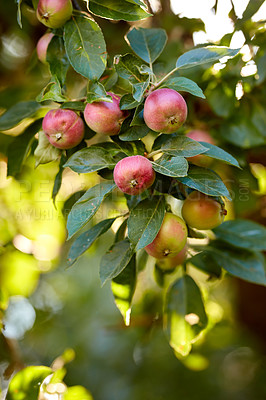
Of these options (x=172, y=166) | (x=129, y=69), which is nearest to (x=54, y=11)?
(x=129, y=69)

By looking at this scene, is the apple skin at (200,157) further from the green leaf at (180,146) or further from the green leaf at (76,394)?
the green leaf at (76,394)

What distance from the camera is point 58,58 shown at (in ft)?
A: 3.00

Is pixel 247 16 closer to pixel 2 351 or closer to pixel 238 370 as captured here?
A: pixel 2 351

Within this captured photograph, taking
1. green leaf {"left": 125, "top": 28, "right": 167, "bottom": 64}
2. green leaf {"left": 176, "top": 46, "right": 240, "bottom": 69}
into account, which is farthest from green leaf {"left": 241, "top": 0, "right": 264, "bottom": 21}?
green leaf {"left": 176, "top": 46, "right": 240, "bottom": 69}

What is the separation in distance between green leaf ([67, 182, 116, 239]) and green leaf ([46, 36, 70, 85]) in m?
0.30

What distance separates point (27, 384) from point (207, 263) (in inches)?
22.0

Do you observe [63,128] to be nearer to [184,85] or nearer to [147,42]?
[184,85]

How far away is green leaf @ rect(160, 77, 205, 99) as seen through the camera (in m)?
0.73

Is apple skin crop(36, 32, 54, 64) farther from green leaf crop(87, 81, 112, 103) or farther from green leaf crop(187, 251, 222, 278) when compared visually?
green leaf crop(187, 251, 222, 278)

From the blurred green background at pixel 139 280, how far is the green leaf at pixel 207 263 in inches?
7.6

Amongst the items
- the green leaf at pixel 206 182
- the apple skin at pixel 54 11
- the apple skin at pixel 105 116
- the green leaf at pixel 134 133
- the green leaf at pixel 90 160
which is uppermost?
the apple skin at pixel 54 11

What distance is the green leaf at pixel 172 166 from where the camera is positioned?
691 millimetres

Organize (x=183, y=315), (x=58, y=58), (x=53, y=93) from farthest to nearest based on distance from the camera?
(x=183, y=315), (x=58, y=58), (x=53, y=93)

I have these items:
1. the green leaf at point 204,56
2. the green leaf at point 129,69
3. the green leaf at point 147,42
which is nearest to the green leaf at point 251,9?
the green leaf at point 147,42
